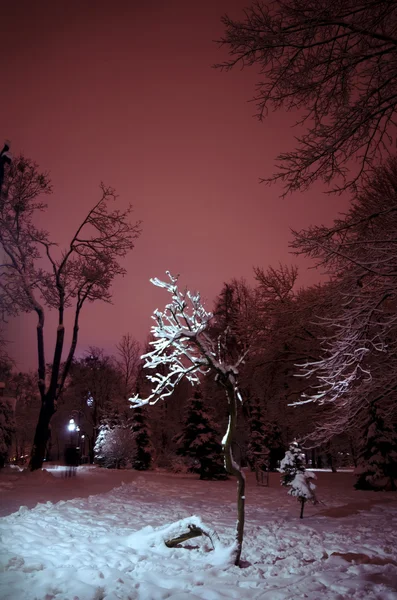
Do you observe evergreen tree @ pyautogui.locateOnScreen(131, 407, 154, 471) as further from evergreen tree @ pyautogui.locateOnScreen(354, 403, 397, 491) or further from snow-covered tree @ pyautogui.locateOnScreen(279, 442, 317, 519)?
snow-covered tree @ pyautogui.locateOnScreen(279, 442, 317, 519)

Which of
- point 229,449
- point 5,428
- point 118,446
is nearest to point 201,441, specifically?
point 118,446

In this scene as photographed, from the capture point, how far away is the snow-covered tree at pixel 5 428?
16.1 meters

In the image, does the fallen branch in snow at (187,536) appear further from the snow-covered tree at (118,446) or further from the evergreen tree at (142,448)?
the evergreen tree at (142,448)

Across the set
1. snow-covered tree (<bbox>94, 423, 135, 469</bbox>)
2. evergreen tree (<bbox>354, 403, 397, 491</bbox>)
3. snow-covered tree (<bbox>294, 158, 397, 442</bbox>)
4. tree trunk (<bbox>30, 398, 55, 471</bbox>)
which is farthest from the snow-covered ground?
snow-covered tree (<bbox>94, 423, 135, 469</bbox>)

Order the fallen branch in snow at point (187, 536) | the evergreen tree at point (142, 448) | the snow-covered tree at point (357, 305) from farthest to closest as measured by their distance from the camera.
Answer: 1. the evergreen tree at point (142, 448)
2. the fallen branch in snow at point (187, 536)
3. the snow-covered tree at point (357, 305)

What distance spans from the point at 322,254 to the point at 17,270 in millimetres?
13909

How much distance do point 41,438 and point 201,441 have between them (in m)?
8.55

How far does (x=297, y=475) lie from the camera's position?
370 inches

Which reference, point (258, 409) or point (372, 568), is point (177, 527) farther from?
point (258, 409)

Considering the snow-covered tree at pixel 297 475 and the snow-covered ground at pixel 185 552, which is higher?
the snow-covered tree at pixel 297 475

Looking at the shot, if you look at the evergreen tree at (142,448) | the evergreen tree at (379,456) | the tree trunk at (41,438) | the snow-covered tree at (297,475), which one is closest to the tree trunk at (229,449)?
the snow-covered tree at (297,475)

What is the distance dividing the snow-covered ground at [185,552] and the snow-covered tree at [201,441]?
9830 millimetres

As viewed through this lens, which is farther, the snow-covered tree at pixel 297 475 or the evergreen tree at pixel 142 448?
the evergreen tree at pixel 142 448

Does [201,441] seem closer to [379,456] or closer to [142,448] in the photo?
[142,448]
